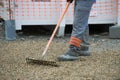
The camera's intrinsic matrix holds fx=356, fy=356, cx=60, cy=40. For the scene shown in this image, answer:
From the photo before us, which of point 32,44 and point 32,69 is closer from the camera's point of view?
point 32,69

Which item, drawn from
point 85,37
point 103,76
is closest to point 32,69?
point 103,76

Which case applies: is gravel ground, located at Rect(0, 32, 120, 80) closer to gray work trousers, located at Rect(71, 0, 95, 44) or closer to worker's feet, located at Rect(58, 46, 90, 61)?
worker's feet, located at Rect(58, 46, 90, 61)

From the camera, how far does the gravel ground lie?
4457 mm

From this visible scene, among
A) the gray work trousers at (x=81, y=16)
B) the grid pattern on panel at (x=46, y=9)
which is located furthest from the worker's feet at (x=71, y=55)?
the grid pattern on panel at (x=46, y=9)

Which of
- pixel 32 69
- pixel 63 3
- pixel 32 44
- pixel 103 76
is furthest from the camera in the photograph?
pixel 63 3

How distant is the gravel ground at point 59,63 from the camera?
175 inches

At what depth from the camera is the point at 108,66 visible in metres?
4.97

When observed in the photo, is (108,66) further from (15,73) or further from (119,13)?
(119,13)

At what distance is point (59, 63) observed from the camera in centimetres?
514

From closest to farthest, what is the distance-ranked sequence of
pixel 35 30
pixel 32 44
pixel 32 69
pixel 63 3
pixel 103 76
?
1. pixel 103 76
2. pixel 32 69
3. pixel 32 44
4. pixel 63 3
5. pixel 35 30

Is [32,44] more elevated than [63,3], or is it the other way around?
[63,3]

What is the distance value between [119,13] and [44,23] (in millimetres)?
1717

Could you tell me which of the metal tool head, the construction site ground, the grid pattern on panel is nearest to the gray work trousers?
the construction site ground

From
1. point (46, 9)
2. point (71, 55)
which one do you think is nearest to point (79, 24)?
point (71, 55)
